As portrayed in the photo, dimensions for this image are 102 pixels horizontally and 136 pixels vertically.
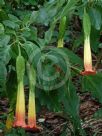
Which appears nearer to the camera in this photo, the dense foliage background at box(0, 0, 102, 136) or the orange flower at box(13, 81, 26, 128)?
the orange flower at box(13, 81, 26, 128)

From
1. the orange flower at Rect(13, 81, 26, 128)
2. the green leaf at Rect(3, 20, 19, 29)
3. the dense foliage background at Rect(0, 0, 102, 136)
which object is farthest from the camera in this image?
the green leaf at Rect(3, 20, 19, 29)

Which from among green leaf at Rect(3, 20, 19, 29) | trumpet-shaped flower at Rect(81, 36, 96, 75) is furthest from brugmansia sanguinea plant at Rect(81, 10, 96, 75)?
green leaf at Rect(3, 20, 19, 29)

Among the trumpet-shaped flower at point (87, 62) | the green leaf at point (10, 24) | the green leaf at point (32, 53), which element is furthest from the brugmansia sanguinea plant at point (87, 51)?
the green leaf at point (10, 24)

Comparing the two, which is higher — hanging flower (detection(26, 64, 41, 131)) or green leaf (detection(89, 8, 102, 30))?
green leaf (detection(89, 8, 102, 30))

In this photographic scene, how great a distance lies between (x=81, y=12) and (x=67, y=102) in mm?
387

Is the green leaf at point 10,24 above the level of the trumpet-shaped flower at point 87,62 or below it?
above

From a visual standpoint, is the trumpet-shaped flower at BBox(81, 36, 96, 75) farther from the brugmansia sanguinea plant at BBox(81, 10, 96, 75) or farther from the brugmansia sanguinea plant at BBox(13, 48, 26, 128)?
the brugmansia sanguinea plant at BBox(13, 48, 26, 128)

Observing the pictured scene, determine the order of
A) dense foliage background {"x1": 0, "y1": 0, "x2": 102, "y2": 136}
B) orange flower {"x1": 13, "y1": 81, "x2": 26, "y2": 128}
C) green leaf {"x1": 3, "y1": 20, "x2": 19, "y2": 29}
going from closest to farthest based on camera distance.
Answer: orange flower {"x1": 13, "y1": 81, "x2": 26, "y2": 128}
dense foliage background {"x1": 0, "y1": 0, "x2": 102, "y2": 136}
green leaf {"x1": 3, "y1": 20, "x2": 19, "y2": 29}

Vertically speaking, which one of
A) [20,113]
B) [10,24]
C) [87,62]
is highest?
[10,24]

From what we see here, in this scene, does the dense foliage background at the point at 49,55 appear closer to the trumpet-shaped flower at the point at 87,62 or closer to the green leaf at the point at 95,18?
the green leaf at the point at 95,18

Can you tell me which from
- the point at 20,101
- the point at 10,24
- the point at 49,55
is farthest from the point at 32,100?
the point at 10,24

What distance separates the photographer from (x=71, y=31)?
4.89m

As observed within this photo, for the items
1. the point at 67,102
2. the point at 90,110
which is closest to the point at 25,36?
the point at 67,102

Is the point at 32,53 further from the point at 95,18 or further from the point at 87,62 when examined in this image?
the point at 95,18
